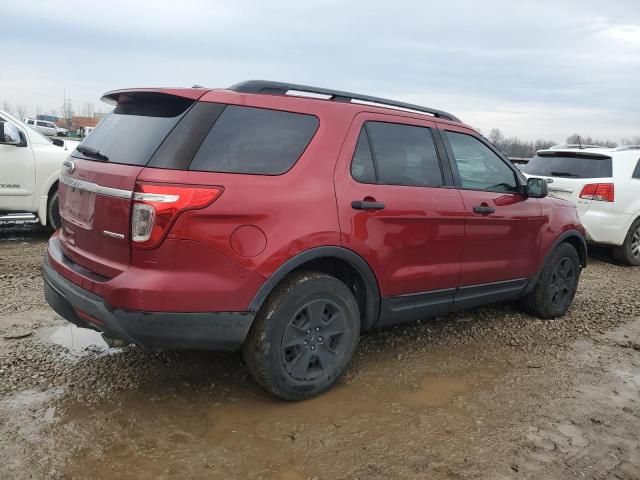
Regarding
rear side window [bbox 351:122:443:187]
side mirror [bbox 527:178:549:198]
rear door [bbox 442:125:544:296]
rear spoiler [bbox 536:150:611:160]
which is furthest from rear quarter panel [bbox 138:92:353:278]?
rear spoiler [bbox 536:150:611:160]

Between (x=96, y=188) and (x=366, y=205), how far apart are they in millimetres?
1521

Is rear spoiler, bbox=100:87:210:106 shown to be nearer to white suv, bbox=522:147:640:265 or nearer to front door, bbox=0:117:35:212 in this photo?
front door, bbox=0:117:35:212

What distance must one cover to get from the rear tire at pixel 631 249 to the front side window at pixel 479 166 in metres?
4.19

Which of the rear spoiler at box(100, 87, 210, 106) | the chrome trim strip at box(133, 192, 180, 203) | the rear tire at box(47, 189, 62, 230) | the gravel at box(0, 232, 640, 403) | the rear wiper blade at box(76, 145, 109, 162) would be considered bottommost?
the gravel at box(0, 232, 640, 403)

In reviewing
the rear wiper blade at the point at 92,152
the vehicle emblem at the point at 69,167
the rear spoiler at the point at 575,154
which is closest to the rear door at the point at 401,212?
the rear wiper blade at the point at 92,152

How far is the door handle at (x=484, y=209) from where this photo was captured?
13.4 feet

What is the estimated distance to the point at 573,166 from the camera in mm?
7668

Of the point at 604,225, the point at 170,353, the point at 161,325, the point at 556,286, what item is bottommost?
the point at 170,353

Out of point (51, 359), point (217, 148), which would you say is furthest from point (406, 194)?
point (51, 359)

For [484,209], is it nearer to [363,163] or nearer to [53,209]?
[363,163]

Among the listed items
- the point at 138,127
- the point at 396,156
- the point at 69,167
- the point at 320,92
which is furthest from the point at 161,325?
the point at 396,156

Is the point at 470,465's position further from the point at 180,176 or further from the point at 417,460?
the point at 180,176

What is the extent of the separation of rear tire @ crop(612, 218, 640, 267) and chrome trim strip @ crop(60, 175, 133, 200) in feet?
23.5

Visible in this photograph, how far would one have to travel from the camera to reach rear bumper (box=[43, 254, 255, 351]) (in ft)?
8.99
